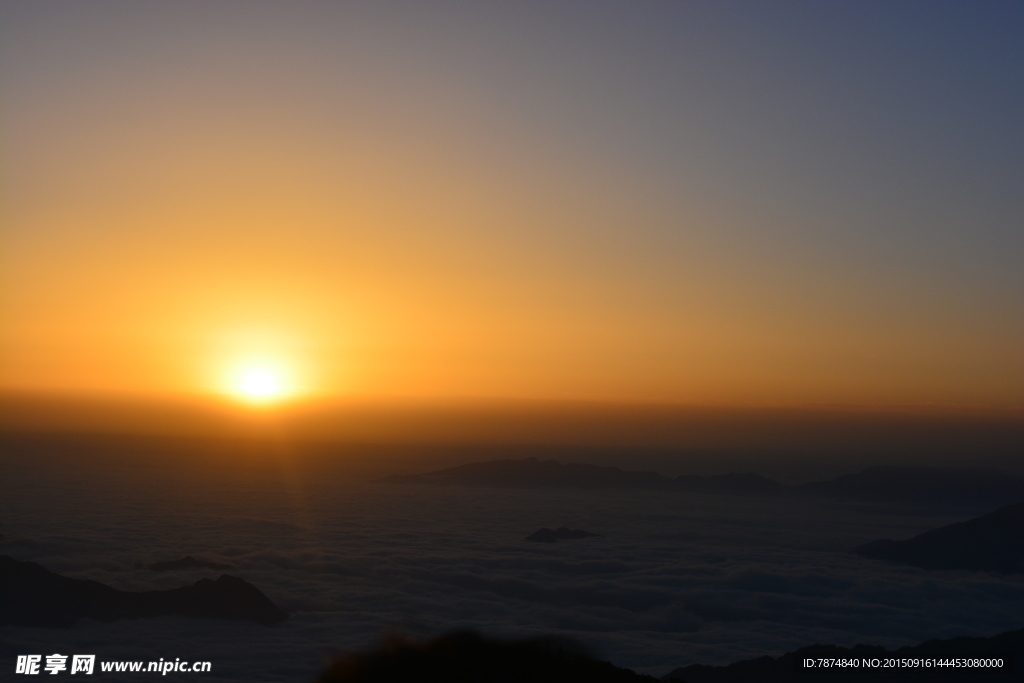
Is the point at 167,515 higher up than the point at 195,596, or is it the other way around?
the point at 167,515

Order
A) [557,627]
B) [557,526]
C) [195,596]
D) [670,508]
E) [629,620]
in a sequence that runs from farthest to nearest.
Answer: [670,508], [557,526], [629,620], [557,627], [195,596]

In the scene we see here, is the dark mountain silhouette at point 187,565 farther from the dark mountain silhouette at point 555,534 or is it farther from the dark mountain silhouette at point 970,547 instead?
the dark mountain silhouette at point 970,547

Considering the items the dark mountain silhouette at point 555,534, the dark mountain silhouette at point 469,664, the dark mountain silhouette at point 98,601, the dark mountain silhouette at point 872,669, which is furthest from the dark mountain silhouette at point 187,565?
the dark mountain silhouette at point 469,664

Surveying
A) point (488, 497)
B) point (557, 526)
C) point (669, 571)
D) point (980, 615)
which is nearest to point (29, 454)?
point (488, 497)

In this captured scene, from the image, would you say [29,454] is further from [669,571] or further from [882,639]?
[882,639]

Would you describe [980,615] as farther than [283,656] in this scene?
Yes

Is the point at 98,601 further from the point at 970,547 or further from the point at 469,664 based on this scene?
the point at 970,547

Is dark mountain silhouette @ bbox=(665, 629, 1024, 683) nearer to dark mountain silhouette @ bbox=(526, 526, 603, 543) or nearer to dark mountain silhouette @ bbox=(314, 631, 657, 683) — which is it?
dark mountain silhouette @ bbox=(314, 631, 657, 683)
